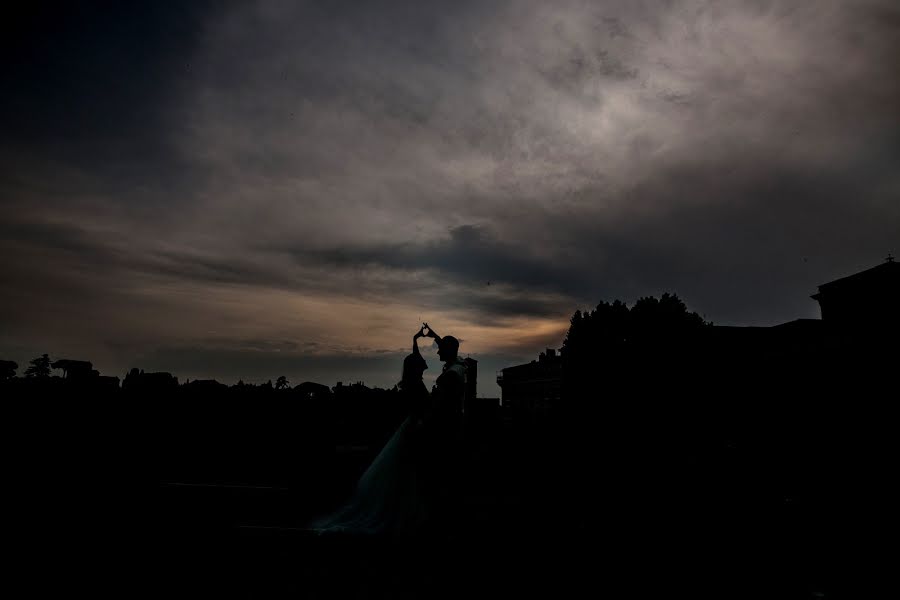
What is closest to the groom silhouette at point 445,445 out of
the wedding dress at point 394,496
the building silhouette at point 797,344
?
the wedding dress at point 394,496

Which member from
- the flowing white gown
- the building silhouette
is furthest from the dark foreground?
the building silhouette

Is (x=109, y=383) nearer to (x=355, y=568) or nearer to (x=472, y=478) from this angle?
(x=472, y=478)

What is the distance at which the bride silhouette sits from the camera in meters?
5.67

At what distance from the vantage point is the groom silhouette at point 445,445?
5.85 meters

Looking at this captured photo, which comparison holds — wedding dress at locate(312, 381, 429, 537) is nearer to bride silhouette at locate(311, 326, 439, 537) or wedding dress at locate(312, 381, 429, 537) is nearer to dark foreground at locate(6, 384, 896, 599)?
bride silhouette at locate(311, 326, 439, 537)

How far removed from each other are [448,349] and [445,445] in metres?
1.26

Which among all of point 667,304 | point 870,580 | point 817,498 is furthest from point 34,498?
point 667,304

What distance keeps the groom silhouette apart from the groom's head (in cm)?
20

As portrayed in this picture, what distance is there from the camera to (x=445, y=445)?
6.02 m

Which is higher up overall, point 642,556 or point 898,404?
point 898,404

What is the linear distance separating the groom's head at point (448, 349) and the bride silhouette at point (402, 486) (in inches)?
11.9

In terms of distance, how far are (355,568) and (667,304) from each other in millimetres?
56492

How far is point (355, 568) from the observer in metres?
4.43

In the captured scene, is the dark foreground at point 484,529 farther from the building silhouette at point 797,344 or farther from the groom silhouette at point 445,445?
the building silhouette at point 797,344
